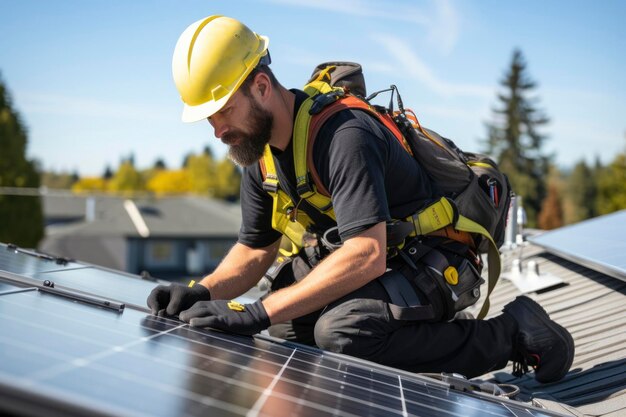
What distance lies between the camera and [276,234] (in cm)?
461

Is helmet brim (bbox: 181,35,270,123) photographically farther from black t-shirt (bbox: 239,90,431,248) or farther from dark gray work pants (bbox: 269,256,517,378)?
dark gray work pants (bbox: 269,256,517,378)

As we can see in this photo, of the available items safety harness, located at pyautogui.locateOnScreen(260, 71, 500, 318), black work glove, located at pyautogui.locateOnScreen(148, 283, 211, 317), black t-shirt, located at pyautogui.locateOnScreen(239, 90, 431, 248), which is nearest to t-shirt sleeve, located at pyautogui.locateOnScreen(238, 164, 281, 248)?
black t-shirt, located at pyautogui.locateOnScreen(239, 90, 431, 248)

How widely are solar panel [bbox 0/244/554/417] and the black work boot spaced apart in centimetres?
104

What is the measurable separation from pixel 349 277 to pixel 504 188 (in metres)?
1.40

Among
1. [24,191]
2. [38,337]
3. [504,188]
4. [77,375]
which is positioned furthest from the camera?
[24,191]

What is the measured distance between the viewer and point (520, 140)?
61.4 m

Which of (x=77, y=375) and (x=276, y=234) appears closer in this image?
(x=77, y=375)

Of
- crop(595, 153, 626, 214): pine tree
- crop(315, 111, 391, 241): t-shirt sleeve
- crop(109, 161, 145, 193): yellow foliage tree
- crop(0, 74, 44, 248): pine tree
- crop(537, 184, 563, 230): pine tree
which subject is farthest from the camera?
crop(109, 161, 145, 193): yellow foliage tree

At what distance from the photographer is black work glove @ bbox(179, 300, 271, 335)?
308 centimetres

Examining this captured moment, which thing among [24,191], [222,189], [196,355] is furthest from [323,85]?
[222,189]

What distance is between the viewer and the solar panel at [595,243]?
5.02m

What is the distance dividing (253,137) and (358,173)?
69cm

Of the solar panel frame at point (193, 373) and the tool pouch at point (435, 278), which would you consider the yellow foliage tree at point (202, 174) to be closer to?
the tool pouch at point (435, 278)

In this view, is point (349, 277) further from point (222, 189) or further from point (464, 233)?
point (222, 189)
